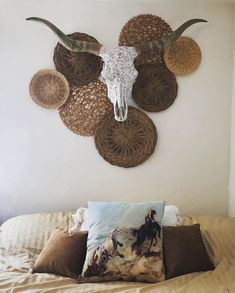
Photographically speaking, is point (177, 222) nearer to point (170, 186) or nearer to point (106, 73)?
point (170, 186)

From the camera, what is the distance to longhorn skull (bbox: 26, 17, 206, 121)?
7.72ft

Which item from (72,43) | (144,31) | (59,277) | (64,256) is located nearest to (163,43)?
(144,31)

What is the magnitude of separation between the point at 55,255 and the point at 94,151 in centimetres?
89

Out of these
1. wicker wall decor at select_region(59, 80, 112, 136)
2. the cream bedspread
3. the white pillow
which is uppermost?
wicker wall decor at select_region(59, 80, 112, 136)

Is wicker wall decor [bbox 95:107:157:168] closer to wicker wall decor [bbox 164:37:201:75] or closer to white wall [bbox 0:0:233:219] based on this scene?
white wall [bbox 0:0:233:219]

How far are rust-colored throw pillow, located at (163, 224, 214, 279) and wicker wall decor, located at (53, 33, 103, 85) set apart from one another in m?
1.24

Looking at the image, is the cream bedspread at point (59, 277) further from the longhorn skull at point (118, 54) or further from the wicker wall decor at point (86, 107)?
the longhorn skull at point (118, 54)

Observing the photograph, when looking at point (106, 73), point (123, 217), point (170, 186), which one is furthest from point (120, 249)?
point (106, 73)

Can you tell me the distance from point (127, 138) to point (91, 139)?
27 centimetres

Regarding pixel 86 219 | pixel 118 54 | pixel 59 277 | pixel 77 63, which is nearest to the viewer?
pixel 59 277

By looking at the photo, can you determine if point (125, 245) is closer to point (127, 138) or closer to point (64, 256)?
point (64, 256)

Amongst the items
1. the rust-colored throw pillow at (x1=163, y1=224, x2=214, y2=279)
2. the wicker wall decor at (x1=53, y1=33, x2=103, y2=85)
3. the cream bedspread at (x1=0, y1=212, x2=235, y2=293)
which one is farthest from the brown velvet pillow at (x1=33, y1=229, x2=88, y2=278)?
the wicker wall decor at (x1=53, y1=33, x2=103, y2=85)

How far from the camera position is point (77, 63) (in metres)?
2.51

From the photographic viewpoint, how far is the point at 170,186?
2.67m
